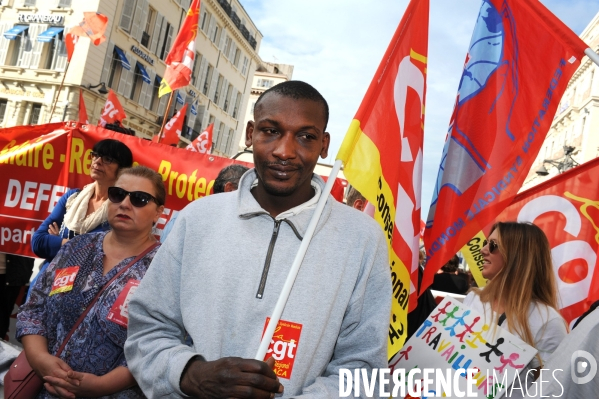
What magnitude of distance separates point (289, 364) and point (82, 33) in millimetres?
11940

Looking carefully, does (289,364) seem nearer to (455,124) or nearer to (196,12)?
(455,124)

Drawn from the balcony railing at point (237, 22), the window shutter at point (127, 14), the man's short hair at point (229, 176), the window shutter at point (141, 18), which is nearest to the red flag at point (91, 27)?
the man's short hair at point (229, 176)

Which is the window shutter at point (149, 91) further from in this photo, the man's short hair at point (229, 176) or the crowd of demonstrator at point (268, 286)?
the crowd of demonstrator at point (268, 286)

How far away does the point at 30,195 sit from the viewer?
5.88 meters

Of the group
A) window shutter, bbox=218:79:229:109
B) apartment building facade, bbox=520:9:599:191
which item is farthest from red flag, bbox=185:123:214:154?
window shutter, bbox=218:79:229:109

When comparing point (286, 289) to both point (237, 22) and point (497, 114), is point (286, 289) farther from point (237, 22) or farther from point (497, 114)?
point (237, 22)

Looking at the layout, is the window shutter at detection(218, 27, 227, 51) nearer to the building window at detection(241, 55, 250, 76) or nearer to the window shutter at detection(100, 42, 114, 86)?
the building window at detection(241, 55, 250, 76)

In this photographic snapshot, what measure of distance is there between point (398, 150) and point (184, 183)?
12.5 ft

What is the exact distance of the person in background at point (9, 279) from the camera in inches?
216

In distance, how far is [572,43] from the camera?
11.1 ft

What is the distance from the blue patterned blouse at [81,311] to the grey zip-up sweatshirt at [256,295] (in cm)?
89

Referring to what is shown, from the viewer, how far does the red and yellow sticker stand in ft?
8.86

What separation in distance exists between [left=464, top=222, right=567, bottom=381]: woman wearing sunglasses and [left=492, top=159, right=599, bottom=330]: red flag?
3.28 ft

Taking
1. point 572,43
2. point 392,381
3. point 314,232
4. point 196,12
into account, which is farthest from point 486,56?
point 196,12
